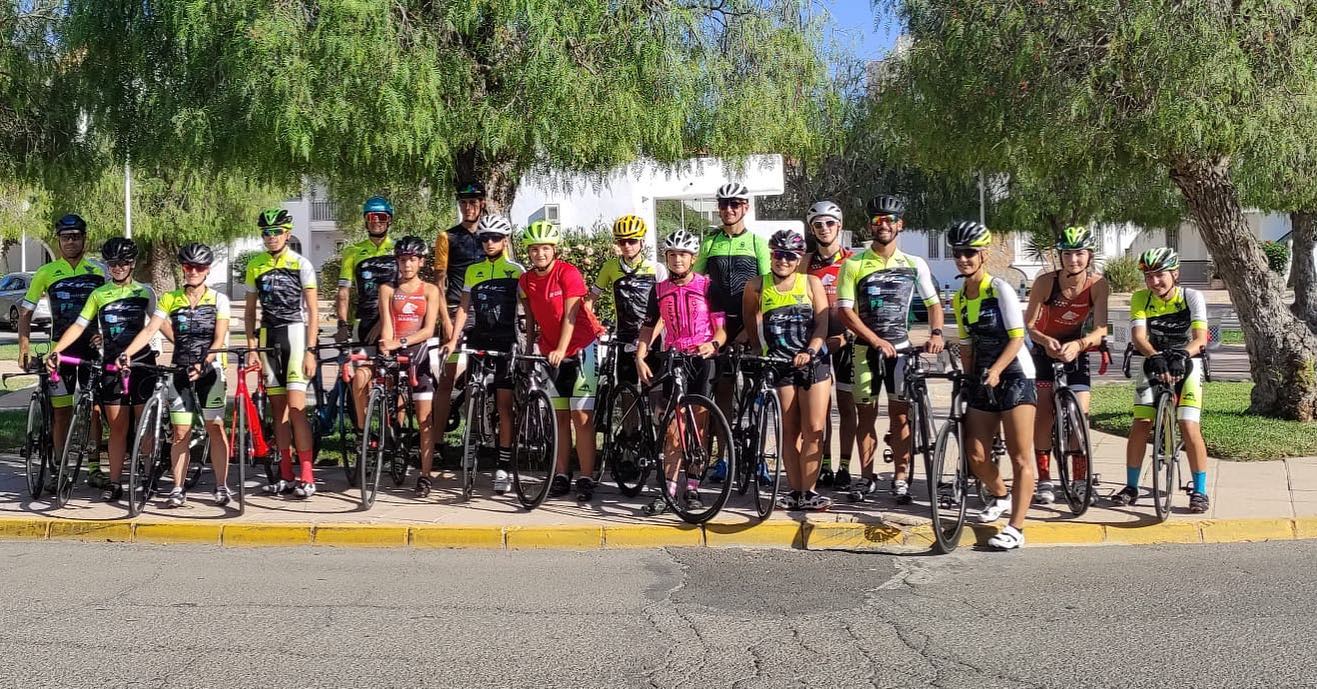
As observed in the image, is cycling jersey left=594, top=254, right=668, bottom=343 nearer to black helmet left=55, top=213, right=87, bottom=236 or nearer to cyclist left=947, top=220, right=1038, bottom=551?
cyclist left=947, top=220, right=1038, bottom=551

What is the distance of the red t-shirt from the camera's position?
9219 mm

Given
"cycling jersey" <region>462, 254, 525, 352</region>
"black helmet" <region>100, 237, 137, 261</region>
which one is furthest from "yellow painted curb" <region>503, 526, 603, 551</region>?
"black helmet" <region>100, 237, 137, 261</region>

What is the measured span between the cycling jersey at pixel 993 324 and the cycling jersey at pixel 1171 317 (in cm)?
154

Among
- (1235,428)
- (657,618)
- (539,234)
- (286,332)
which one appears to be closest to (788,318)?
(539,234)

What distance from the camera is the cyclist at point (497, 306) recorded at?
372 inches

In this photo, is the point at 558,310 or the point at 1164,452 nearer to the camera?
the point at 1164,452

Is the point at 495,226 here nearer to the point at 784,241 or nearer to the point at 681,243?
the point at 681,243

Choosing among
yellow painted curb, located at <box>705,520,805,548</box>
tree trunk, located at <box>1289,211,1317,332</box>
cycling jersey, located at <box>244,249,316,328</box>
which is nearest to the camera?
yellow painted curb, located at <box>705,520,805,548</box>

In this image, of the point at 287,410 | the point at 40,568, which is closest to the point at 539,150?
the point at 287,410

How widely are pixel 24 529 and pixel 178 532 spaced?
41.8 inches

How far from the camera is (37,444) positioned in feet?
31.8

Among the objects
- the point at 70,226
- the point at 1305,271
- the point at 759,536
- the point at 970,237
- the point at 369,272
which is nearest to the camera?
the point at 970,237

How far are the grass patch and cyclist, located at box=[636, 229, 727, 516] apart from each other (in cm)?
377

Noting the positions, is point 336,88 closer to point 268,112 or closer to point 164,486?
point 268,112
